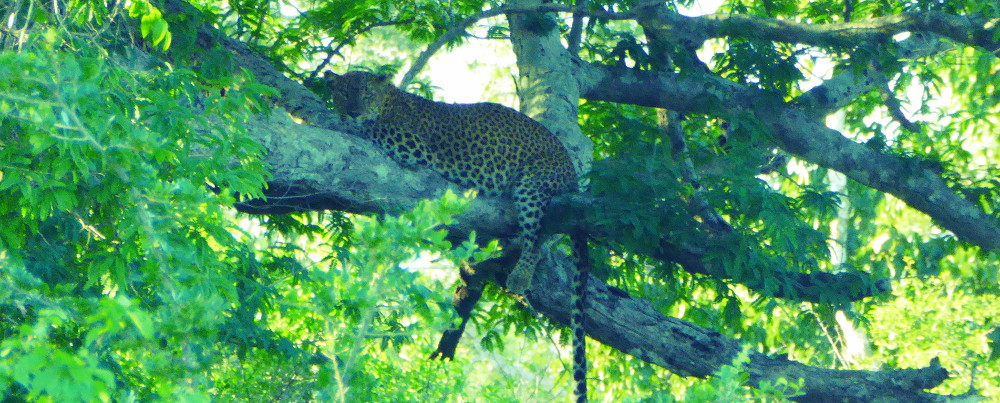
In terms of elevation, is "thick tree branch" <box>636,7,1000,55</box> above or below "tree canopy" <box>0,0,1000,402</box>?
above

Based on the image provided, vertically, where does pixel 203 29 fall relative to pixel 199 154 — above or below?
above

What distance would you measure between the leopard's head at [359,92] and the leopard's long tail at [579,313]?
1.73 m

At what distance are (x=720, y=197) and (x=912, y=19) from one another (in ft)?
6.05

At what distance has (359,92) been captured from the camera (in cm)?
735

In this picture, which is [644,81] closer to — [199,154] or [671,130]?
[671,130]

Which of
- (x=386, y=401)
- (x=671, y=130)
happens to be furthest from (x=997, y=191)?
(x=386, y=401)

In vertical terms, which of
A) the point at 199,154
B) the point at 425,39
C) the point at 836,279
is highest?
the point at 425,39

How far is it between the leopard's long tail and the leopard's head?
1.73 metres

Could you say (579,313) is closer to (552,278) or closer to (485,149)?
(552,278)

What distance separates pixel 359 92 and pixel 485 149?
1026 millimetres

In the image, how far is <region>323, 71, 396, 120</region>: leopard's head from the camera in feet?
23.9

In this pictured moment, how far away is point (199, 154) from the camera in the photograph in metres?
4.08

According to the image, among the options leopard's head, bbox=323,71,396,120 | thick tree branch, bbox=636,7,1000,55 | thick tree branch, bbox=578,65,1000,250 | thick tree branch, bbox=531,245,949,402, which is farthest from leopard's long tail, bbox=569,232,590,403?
thick tree branch, bbox=636,7,1000,55

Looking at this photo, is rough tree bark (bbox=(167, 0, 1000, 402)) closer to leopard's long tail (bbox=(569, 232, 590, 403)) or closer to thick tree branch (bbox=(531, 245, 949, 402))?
thick tree branch (bbox=(531, 245, 949, 402))
